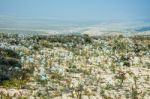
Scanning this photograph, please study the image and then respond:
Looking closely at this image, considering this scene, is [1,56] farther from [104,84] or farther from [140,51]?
[140,51]

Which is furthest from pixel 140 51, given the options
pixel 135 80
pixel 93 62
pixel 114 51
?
pixel 135 80

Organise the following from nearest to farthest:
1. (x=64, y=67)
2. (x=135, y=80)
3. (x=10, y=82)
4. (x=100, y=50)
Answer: (x=10, y=82), (x=135, y=80), (x=64, y=67), (x=100, y=50)

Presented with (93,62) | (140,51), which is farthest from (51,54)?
(140,51)

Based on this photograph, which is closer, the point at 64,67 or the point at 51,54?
the point at 64,67

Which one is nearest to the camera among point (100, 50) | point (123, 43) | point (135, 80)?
point (135, 80)

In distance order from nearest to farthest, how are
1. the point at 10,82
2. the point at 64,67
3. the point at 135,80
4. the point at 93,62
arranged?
1. the point at 10,82
2. the point at 135,80
3. the point at 64,67
4. the point at 93,62

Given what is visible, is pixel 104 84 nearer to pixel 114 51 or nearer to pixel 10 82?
pixel 10 82
